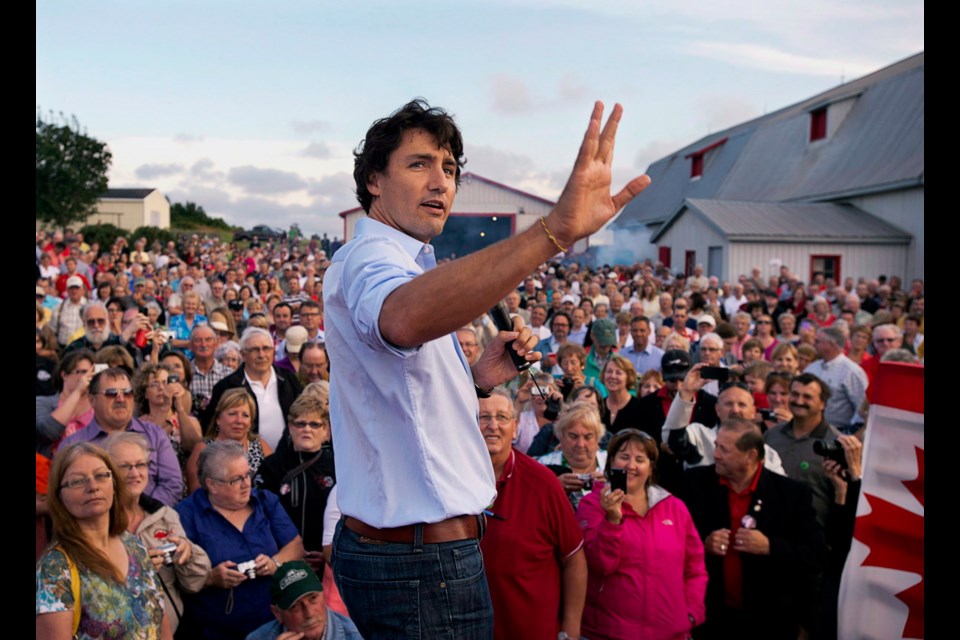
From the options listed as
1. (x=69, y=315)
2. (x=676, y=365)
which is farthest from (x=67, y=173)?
(x=676, y=365)

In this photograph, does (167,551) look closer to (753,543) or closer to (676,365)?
(753,543)

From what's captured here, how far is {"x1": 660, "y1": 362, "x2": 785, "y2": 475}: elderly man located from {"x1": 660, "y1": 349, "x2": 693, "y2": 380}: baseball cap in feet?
1.78

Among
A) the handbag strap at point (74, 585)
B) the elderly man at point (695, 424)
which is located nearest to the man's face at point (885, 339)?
the elderly man at point (695, 424)

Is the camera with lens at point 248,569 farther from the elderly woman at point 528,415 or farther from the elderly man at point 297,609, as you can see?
the elderly woman at point 528,415

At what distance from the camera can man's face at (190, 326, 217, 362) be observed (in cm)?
805

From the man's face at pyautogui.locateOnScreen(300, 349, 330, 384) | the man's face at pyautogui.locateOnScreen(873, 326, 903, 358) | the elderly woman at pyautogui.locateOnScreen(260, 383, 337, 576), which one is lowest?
the elderly woman at pyautogui.locateOnScreen(260, 383, 337, 576)

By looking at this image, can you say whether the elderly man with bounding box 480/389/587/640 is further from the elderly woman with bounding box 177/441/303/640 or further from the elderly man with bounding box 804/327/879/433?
the elderly man with bounding box 804/327/879/433

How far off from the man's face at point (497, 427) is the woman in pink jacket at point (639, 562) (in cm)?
63

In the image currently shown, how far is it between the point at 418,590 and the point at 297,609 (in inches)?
100.0

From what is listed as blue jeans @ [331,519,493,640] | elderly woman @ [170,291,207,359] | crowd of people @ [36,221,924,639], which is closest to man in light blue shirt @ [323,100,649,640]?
blue jeans @ [331,519,493,640]

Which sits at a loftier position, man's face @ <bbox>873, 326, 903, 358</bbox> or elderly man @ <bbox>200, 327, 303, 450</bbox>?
man's face @ <bbox>873, 326, 903, 358</bbox>

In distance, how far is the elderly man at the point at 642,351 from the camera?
977 centimetres
